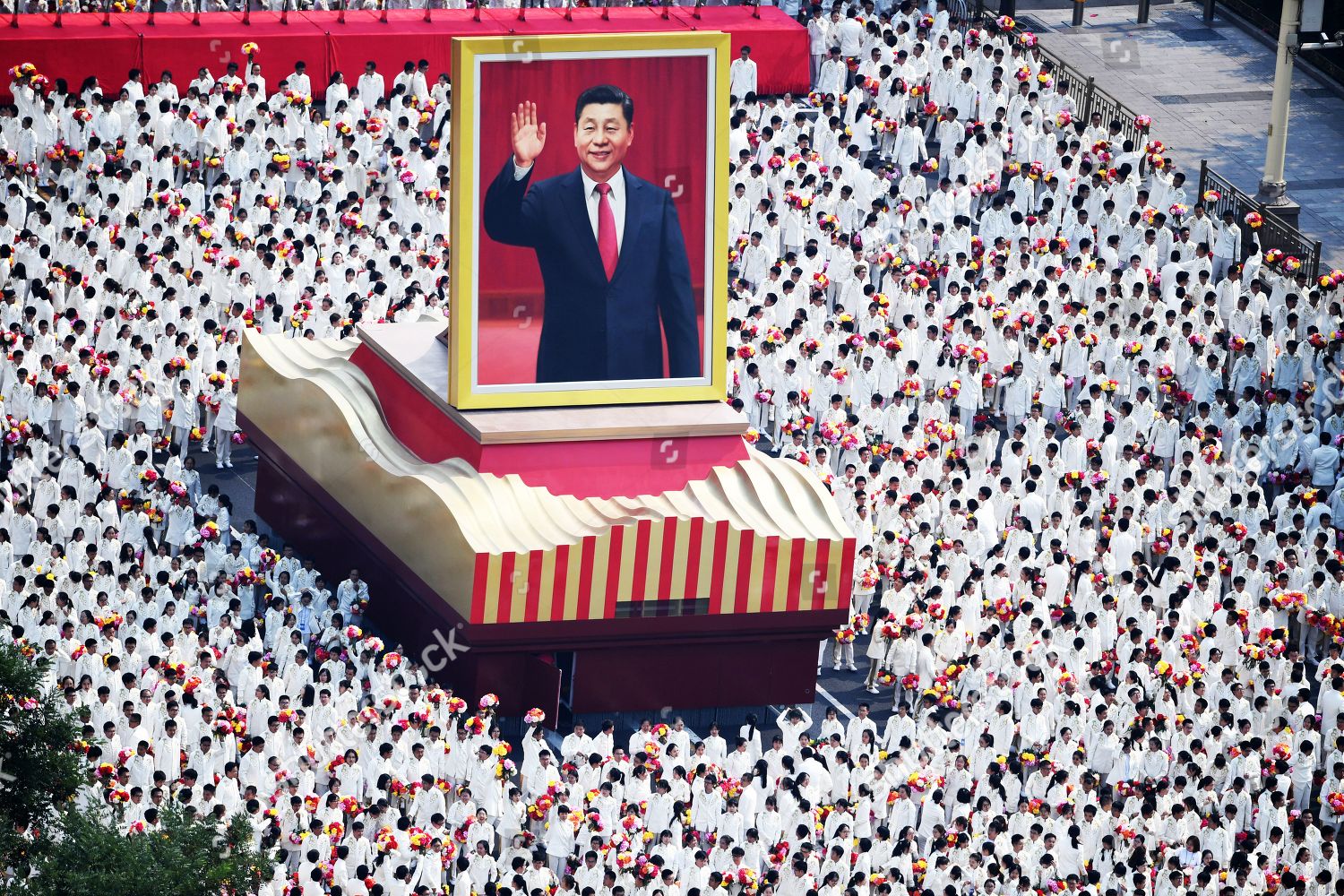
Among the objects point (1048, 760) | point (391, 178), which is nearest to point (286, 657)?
point (1048, 760)

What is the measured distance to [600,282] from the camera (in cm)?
3284

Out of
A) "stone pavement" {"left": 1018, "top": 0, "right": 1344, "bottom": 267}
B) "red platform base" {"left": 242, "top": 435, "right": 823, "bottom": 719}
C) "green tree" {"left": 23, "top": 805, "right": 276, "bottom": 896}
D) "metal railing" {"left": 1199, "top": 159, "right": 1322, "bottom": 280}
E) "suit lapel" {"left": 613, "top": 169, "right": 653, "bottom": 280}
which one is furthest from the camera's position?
"stone pavement" {"left": 1018, "top": 0, "right": 1344, "bottom": 267}

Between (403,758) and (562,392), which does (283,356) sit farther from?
(403,758)

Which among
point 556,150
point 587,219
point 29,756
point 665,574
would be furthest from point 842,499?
point 29,756

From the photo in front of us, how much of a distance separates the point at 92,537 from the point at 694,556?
679 centimetres

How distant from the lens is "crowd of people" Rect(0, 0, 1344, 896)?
2997 centimetres

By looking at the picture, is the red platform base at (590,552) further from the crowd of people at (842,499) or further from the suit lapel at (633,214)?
the suit lapel at (633,214)

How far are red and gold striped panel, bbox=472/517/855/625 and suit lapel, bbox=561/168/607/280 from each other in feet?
9.88

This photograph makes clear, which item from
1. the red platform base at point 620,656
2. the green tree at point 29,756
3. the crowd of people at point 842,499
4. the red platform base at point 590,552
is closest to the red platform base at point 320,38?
the crowd of people at point 842,499

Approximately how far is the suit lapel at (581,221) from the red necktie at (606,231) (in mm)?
55

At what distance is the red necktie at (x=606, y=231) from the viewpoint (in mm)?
32656

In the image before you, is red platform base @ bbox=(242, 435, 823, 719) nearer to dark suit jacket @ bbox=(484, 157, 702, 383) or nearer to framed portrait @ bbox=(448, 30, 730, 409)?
framed portrait @ bbox=(448, 30, 730, 409)

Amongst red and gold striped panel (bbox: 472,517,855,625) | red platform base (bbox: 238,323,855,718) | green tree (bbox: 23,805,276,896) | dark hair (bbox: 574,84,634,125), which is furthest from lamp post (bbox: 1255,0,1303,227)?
green tree (bbox: 23,805,276,896)

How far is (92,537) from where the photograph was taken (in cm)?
3359
